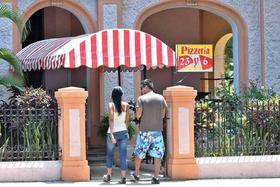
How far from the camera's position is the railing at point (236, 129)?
582 inches

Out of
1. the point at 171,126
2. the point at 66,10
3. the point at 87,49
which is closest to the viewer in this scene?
the point at 171,126

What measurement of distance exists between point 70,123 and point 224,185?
10.4 feet

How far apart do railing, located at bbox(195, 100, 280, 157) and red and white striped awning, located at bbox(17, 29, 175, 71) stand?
68.5 inches

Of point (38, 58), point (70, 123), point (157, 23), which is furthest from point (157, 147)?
point (157, 23)

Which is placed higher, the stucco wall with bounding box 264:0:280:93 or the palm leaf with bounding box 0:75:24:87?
the stucco wall with bounding box 264:0:280:93

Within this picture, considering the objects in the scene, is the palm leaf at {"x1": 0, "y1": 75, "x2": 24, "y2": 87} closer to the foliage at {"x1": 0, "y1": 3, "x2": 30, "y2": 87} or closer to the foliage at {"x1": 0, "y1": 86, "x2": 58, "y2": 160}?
the foliage at {"x1": 0, "y1": 3, "x2": 30, "y2": 87}

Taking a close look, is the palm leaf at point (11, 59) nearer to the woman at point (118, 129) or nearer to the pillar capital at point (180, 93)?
the woman at point (118, 129)

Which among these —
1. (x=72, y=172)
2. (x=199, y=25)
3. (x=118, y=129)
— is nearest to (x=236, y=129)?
(x=118, y=129)

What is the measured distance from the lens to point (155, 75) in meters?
22.1

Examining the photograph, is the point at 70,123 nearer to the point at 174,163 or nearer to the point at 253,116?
the point at 174,163

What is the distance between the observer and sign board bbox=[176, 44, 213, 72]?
2252 centimetres

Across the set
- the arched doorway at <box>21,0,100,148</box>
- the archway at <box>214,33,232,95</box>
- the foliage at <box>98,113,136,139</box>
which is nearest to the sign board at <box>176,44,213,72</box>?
the archway at <box>214,33,232,95</box>

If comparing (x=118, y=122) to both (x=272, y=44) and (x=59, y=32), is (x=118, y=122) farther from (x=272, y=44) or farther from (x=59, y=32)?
(x=59, y=32)

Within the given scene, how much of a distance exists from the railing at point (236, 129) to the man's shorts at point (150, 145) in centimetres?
128
